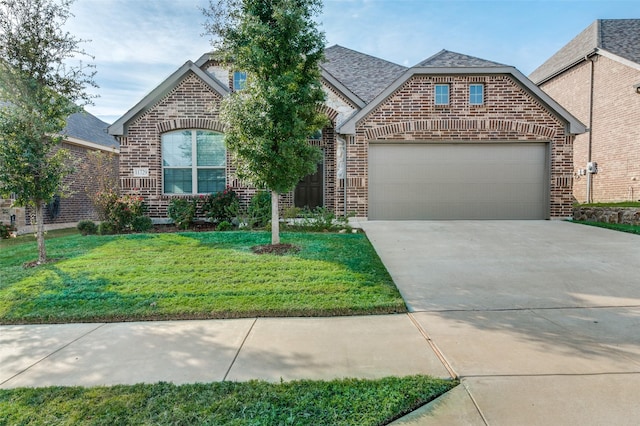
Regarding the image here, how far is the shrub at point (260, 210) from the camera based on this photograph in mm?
10320

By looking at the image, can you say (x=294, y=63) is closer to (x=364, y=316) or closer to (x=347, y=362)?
(x=364, y=316)

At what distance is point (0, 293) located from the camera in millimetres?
5395

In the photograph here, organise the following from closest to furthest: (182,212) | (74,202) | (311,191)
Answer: (182,212)
(311,191)
(74,202)

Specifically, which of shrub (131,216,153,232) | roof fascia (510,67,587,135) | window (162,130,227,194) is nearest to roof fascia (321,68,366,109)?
window (162,130,227,194)

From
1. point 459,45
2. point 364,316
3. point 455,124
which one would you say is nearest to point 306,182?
point 455,124

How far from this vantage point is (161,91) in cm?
1155

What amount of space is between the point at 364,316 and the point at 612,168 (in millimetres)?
16290

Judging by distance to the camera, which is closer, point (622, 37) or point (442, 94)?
point (442, 94)

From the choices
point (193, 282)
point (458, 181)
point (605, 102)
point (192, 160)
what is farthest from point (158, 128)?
point (605, 102)

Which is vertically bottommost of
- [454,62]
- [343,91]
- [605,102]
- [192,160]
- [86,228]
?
[86,228]

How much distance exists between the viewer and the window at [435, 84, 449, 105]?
38.5ft

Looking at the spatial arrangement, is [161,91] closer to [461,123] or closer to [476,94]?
[461,123]

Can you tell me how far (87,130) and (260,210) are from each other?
39.3 feet

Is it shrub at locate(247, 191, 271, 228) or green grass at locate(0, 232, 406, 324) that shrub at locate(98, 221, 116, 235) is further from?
shrub at locate(247, 191, 271, 228)
